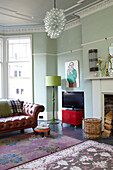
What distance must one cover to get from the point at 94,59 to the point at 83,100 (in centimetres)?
121

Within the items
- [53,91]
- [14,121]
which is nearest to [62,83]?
[53,91]

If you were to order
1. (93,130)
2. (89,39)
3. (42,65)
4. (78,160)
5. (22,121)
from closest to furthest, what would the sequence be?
(78,160), (93,130), (22,121), (89,39), (42,65)

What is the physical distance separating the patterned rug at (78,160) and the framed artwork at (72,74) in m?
2.42

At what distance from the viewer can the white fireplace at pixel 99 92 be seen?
381 centimetres

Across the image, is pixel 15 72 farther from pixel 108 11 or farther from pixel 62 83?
pixel 108 11

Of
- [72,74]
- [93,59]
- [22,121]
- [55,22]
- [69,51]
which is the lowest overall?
[22,121]

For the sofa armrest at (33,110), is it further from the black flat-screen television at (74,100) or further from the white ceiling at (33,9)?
the white ceiling at (33,9)

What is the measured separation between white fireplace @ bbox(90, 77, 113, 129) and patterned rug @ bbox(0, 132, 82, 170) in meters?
1.04

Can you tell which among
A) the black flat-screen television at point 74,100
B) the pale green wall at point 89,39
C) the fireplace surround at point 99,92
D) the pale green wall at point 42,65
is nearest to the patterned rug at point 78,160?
the fireplace surround at point 99,92

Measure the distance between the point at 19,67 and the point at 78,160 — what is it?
4171mm

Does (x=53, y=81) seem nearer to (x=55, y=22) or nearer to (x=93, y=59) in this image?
(x=93, y=59)

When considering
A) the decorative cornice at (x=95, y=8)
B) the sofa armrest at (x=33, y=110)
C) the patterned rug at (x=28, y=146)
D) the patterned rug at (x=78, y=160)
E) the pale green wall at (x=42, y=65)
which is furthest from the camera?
the pale green wall at (x=42, y=65)

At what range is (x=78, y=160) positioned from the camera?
2.43 metres

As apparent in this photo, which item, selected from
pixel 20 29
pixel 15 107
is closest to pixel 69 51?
pixel 20 29
